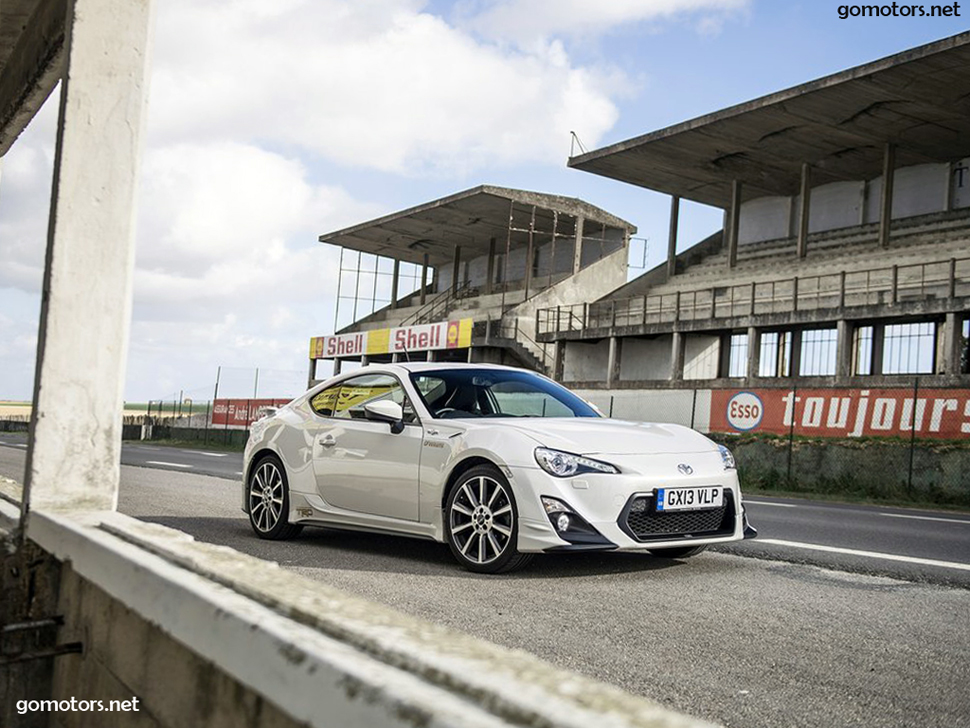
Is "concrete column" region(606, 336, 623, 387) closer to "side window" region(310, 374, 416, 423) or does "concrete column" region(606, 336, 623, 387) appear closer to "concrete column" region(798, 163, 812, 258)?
"concrete column" region(798, 163, 812, 258)

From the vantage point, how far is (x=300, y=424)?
9086 millimetres

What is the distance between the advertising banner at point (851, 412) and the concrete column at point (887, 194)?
15179mm

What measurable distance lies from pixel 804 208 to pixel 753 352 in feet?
28.3

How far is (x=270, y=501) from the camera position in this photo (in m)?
9.15

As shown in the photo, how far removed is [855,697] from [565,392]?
16.4 ft

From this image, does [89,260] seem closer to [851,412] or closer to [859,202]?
[851,412]

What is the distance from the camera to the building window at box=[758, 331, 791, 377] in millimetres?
40000

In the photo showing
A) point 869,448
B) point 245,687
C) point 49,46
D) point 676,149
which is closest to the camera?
point 245,687

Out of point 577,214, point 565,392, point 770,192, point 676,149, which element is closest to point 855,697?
point 565,392

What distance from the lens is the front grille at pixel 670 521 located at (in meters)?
7.01

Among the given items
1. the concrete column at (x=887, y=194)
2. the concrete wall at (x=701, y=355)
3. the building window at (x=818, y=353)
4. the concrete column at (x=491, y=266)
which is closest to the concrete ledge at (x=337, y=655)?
the building window at (x=818, y=353)

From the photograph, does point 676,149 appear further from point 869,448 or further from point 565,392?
point 565,392

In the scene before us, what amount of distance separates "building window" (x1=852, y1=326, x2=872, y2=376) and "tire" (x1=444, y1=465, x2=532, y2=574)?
3166 centimetres

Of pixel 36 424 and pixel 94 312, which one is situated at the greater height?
pixel 94 312
